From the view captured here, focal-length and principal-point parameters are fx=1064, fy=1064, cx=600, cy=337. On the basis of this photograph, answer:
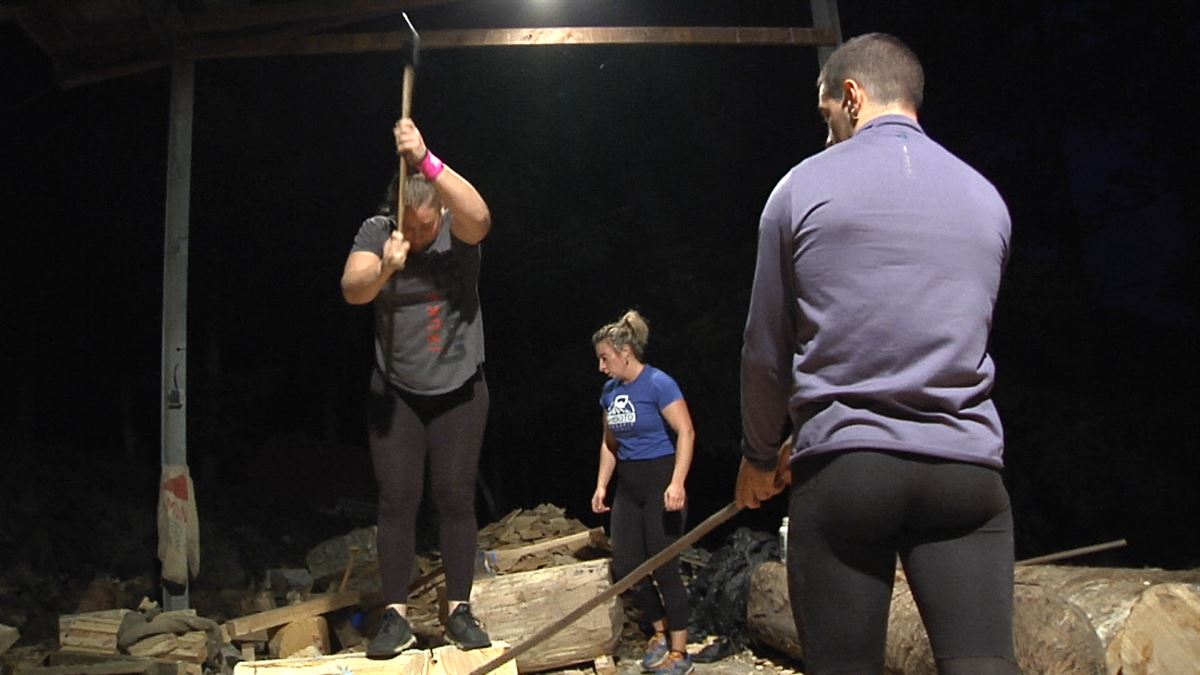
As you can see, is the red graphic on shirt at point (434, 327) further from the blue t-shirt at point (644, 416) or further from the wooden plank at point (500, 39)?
the wooden plank at point (500, 39)

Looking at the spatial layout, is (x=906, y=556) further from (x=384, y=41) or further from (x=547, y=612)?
(x=384, y=41)

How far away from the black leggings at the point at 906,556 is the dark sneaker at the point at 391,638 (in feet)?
7.07

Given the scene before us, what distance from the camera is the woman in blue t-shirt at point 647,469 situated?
585cm

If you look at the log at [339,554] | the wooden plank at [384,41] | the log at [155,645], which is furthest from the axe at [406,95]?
the log at [339,554]

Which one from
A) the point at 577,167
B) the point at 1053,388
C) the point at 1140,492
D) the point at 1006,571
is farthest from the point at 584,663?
the point at 577,167

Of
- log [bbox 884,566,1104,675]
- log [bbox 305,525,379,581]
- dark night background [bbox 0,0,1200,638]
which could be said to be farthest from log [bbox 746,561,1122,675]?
dark night background [bbox 0,0,1200,638]

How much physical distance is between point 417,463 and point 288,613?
2.63 m

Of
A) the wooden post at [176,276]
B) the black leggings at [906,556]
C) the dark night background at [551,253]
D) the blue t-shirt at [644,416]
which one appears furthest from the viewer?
the dark night background at [551,253]

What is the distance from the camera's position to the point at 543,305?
13227 millimetres

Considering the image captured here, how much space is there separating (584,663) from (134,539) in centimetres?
522

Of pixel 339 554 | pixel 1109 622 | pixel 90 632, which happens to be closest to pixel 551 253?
pixel 339 554

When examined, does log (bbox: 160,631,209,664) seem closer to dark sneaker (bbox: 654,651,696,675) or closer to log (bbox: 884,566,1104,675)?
dark sneaker (bbox: 654,651,696,675)

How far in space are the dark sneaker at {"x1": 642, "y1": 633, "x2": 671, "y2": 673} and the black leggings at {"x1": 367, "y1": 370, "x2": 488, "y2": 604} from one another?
2266 mm

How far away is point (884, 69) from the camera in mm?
2070
